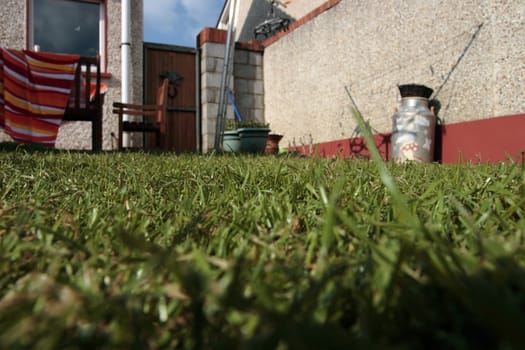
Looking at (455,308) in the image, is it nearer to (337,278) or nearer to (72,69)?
(337,278)

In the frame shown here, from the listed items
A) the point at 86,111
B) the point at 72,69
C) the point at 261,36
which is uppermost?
the point at 261,36

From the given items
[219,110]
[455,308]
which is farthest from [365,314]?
[219,110]

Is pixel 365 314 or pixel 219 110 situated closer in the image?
pixel 365 314

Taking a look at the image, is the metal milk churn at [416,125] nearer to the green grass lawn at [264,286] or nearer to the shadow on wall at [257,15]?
the green grass lawn at [264,286]

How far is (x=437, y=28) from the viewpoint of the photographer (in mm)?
3547

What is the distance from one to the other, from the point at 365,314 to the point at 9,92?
4.54 metres

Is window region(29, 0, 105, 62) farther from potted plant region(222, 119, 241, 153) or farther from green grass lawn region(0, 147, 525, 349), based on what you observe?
green grass lawn region(0, 147, 525, 349)

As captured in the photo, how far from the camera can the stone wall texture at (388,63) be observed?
9.80ft

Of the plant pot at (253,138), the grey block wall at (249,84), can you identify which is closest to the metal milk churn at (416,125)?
the plant pot at (253,138)

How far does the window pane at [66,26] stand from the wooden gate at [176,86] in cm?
95

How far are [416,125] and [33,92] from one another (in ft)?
12.7

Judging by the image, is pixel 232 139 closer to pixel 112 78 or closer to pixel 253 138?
pixel 253 138

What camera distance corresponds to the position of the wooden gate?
644 cm

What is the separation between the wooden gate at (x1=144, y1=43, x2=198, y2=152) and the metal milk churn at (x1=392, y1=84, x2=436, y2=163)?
3.83 meters
